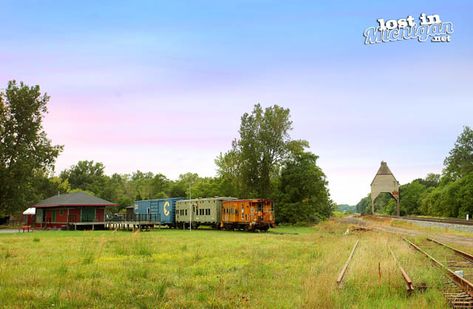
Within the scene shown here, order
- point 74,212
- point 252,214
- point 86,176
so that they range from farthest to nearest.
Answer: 1. point 86,176
2. point 74,212
3. point 252,214

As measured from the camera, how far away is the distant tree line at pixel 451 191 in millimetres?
75438


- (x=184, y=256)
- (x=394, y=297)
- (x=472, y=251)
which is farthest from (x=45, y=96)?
(x=394, y=297)

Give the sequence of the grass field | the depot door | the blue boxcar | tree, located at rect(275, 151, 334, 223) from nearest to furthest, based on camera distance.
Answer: the grass field → the depot door → the blue boxcar → tree, located at rect(275, 151, 334, 223)

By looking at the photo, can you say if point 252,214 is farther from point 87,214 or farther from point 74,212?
point 74,212

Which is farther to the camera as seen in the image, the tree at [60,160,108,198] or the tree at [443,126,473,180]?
the tree at [60,160,108,198]

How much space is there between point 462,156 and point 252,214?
73224 millimetres

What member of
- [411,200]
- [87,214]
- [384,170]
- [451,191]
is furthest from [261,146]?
[411,200]

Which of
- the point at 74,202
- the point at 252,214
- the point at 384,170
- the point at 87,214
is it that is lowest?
the point at 252,214

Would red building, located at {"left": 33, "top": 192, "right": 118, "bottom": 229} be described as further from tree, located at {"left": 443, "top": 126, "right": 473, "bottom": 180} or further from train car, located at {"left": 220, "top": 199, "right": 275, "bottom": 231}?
tree, located at {"left": 443, "top": 126, "right": 473, "bottom": 180}

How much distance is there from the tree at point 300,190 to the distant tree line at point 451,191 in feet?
101

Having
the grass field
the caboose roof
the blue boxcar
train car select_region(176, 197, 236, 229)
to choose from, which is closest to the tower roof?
the blue boxcar

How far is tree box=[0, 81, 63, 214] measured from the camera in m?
54.7

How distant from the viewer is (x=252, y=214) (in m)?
40.9

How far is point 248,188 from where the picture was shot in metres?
58.9
